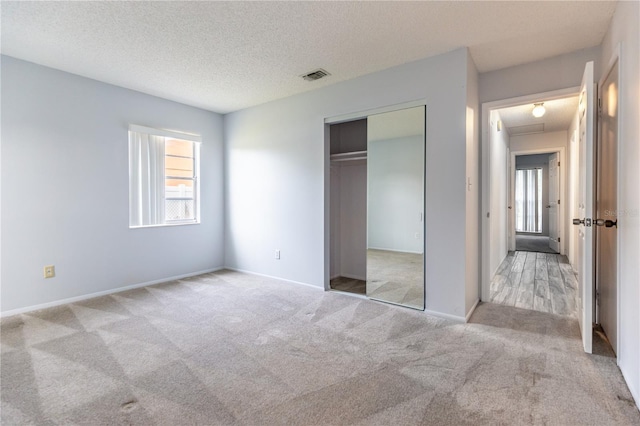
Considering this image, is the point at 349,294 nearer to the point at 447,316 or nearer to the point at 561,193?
the point at 447,316

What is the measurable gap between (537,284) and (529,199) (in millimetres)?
6767

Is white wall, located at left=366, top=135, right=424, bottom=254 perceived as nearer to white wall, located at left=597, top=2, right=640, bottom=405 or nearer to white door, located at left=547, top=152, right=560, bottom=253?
white wall, located at left=597, top=2, right=640, bottom=405

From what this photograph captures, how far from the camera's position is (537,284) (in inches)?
160

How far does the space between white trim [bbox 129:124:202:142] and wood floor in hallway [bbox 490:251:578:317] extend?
14.9 feet

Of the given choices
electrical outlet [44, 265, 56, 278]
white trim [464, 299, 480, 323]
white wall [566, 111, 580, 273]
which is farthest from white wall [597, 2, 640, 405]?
electrical outlet [44, 265, 56, 278]

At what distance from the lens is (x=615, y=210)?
2.19 metres

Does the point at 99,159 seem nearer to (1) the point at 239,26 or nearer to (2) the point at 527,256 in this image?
(1) the point at 239,26

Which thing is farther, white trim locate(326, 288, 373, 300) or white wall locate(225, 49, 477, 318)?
white trim locate(326, 288, 373, 300)

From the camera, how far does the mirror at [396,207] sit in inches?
125

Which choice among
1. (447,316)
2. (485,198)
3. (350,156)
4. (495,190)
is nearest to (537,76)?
(485,198)

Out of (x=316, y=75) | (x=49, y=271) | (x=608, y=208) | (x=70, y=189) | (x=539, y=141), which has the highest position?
(x=316, y=75)

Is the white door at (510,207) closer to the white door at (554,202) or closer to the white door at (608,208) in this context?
the white door at (554,202)

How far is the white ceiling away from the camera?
223 cm

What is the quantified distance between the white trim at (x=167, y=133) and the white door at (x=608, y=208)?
185 inches
